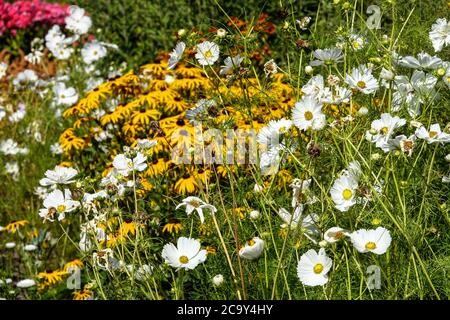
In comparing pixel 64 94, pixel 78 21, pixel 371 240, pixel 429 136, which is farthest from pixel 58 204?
pixel 78 21

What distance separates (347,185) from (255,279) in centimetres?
50

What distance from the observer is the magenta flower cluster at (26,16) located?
26.8 ft

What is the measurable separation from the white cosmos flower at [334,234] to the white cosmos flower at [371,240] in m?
0.03

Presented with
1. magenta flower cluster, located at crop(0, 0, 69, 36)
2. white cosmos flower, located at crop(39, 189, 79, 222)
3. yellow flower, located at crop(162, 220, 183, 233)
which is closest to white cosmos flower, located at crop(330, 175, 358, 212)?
white cosmos flower, located at crop(39, 189, 79, 222)

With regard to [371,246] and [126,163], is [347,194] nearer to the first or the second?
[371,246]

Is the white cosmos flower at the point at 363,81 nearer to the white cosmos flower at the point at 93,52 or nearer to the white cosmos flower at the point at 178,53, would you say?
the white cosmos flower at the point at 178,53

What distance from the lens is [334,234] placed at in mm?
2104

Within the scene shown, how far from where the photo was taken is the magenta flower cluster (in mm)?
8180

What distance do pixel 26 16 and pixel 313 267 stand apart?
6.74 meters

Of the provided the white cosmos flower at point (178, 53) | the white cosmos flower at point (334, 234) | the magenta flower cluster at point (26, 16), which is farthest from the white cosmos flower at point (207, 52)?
the magenta flower cluster at point (26, 16)

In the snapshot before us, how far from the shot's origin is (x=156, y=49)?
5.95m

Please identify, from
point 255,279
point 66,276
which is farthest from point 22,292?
point 255,279

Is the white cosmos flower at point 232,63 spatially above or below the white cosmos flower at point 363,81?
above
